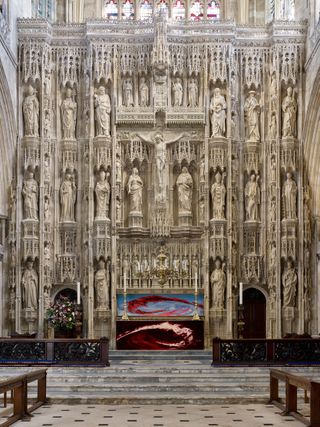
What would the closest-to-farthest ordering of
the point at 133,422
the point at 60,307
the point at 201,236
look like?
1. the point at 133,422
2. the point at 60,307
3. the point at 201,236

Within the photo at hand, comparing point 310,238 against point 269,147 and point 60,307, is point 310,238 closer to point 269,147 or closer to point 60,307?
point 269,147

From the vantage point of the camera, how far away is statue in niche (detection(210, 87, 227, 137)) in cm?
2984

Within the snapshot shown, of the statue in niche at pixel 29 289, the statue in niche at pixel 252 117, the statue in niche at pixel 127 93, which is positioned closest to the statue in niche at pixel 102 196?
the statue in niche at pixel 127 93

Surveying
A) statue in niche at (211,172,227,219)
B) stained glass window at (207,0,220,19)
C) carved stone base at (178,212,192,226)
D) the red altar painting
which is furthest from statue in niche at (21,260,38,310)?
stained glass window at (207,0,220,19)

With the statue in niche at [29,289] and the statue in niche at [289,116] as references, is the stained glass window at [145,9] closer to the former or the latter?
the statue in niche at [289,116]

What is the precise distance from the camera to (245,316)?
2994 cm

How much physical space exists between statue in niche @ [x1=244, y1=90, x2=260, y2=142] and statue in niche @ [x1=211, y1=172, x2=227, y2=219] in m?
1.95

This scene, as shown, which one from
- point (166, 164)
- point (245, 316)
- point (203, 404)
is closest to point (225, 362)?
point (203, 404)

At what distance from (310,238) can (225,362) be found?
753cm

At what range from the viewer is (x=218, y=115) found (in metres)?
29.9

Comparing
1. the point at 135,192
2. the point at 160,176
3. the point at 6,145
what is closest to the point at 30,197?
the point at 6,145

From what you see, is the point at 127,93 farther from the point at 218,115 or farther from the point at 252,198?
the point at 252,198

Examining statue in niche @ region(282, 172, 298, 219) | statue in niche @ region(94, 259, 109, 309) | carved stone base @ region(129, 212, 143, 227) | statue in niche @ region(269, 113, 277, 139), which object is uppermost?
statue in niche @ region(269, 113, 277, 139)

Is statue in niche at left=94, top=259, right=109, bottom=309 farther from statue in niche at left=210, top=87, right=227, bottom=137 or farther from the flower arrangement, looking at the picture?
statue in niche at left=210, top=87, right=227, bottom=137
